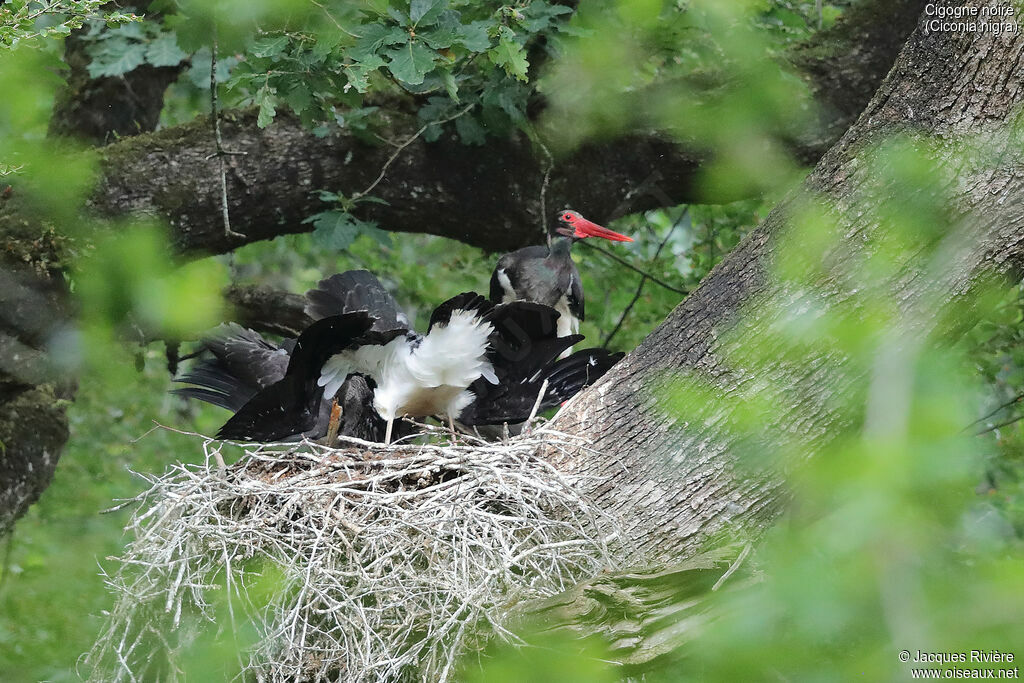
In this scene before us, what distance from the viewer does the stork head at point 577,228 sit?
14.4 feet

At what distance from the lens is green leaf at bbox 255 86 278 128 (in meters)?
3.20

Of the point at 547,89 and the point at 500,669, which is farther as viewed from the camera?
the point at 547,89

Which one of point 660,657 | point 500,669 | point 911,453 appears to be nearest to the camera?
point 911,453

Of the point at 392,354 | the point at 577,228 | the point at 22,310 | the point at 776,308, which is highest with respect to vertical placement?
the point at 776,308

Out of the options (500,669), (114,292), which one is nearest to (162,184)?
(114,292)

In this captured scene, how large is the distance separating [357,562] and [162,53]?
9.09 ft

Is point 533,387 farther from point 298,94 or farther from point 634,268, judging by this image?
point 298,94

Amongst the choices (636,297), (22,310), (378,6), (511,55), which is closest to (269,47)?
Answer: (378,6)

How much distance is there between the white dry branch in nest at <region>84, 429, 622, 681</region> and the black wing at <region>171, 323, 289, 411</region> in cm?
105

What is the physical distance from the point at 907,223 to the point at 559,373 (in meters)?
1.57

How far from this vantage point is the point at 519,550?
8.70 ft

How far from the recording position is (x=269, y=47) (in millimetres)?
3176

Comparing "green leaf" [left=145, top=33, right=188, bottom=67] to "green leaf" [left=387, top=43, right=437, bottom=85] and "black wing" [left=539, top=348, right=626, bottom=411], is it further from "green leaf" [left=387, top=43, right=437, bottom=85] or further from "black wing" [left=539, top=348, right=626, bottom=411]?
"black wing" [left=539, top=348, right=626, bottom=411]

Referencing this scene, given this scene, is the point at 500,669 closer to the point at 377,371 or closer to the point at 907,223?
the point at 907,223
